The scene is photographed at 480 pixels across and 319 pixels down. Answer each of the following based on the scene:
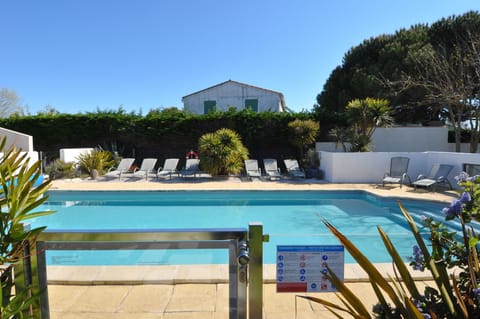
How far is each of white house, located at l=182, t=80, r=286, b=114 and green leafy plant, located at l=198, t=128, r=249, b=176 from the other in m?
9.71

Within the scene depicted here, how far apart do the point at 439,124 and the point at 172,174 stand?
15911mm

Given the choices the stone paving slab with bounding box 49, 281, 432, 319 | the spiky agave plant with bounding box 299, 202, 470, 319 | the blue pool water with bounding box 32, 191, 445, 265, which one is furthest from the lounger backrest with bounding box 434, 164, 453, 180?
the spiky agave plant with bounding box 299, 202, 470, 319

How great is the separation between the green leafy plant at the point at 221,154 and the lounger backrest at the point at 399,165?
20.4 ft

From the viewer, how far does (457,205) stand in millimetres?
1409

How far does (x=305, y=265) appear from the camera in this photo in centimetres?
185

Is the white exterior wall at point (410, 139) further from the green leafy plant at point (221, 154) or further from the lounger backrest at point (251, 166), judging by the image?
the green leafy plant at point (221, 154)

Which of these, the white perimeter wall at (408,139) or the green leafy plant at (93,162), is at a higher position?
the white perimeter wall at (408,139)

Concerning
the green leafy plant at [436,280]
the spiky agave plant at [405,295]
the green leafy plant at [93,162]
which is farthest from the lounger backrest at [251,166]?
the spiky agave plant at [405,295]

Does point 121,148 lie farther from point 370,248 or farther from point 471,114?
point 471,114

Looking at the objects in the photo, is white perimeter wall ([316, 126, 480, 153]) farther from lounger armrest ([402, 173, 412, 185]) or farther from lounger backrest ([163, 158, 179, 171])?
lounger backrest ([163, 158, 179, 171])

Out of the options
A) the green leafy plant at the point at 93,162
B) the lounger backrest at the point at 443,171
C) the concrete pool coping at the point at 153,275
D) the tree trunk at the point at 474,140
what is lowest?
the concrete pool coping at the point at 153,275

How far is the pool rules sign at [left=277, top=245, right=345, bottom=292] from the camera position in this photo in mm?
1851

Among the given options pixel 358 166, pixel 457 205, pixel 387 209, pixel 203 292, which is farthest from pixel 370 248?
pixel 358 166

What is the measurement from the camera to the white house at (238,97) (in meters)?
21.4
